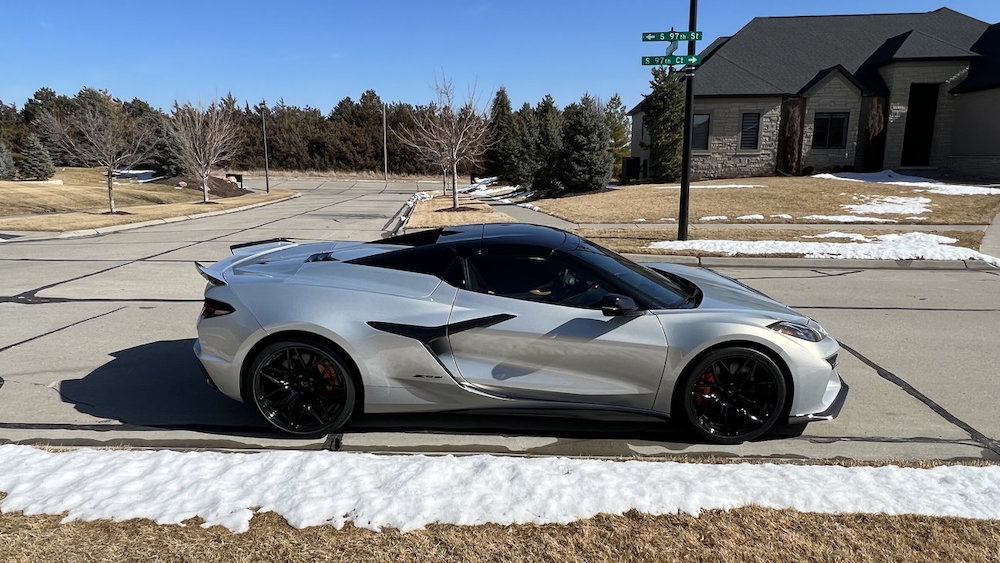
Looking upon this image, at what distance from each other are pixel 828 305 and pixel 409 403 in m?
6.40

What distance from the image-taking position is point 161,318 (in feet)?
23.4

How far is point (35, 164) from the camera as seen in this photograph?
1484 inches

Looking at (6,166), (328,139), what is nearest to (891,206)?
(6,166)

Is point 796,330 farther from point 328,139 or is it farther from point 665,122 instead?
point 328,139

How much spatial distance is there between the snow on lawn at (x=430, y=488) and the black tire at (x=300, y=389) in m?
0.49

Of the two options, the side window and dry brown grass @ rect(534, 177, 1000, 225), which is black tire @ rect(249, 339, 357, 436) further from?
dry brown grass @ rect(534, 177, 1000, 225)

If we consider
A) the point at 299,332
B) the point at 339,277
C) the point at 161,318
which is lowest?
the point at 161,318

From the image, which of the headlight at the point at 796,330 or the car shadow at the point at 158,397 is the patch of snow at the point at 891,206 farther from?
the car shadow at the point at 158,397

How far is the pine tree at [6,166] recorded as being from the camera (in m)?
37.4

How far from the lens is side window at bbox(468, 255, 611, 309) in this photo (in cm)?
391

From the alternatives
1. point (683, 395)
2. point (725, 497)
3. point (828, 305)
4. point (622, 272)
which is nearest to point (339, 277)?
point (622, 272)

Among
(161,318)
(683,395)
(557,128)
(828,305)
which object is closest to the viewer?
(683,395)

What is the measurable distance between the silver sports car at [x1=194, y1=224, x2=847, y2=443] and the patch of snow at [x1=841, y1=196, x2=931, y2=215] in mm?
18558

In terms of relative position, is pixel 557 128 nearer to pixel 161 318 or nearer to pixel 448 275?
pixel 161 318
